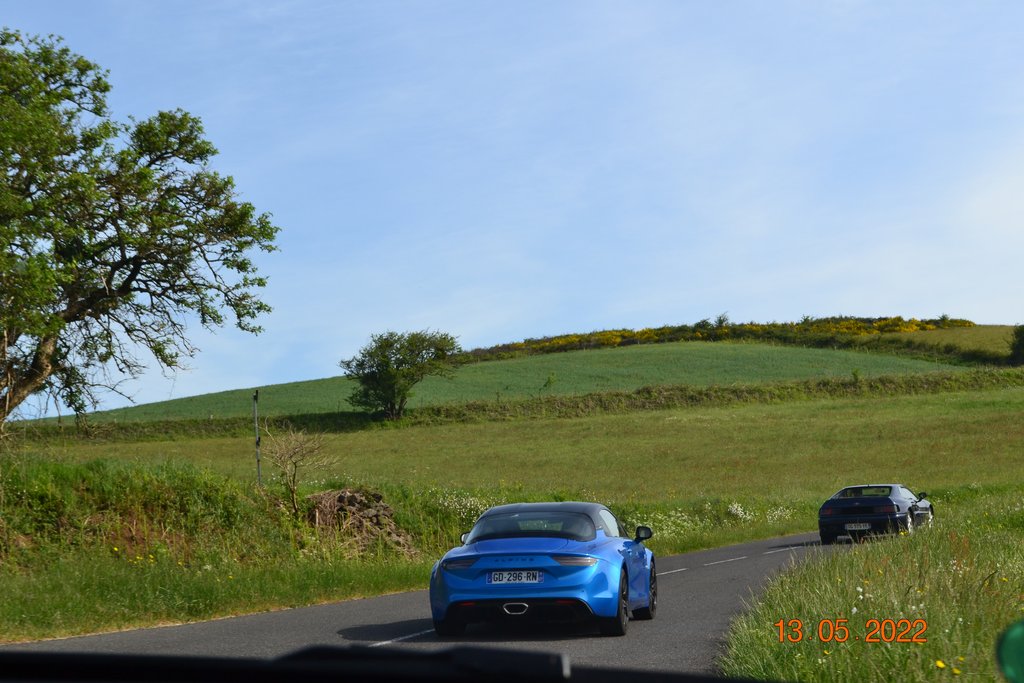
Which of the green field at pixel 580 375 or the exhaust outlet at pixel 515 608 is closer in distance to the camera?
the exhaust outlet at pixel 515 608

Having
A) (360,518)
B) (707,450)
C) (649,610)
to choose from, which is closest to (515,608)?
(649,610)

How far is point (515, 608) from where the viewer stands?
1158 cm

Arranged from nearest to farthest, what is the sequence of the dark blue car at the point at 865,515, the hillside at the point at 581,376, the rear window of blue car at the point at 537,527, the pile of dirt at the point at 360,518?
the rear window of blue car at the point at 537,527 < the dark blue car at the point at 865,515 < the pile of dirt at the point at 360,518 < the hillside at the point at 581,376

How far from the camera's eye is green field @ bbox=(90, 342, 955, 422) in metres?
87.5

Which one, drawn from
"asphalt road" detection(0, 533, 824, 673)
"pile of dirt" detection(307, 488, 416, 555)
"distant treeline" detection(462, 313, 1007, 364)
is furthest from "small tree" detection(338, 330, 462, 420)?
"asphalt road" detection(0, 533, 824, 673)

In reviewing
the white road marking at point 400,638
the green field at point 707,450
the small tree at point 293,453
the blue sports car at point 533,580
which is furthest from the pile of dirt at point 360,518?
the blue sports car at point 533,580

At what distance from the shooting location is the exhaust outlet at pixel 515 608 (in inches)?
455

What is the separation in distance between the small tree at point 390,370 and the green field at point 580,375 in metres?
3.17

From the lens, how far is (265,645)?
11.1 m

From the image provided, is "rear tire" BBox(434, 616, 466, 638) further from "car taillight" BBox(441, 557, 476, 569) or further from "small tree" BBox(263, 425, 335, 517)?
"small tree" BBox(263, 425, 335, 517)

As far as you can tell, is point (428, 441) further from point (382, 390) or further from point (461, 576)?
point (461, 576)

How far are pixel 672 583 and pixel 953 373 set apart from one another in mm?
73246

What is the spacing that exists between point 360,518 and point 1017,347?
289 feet
